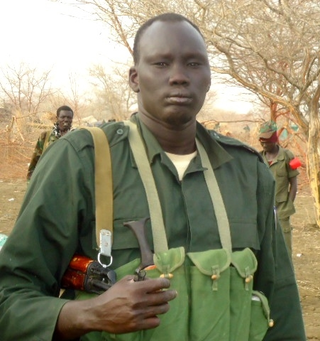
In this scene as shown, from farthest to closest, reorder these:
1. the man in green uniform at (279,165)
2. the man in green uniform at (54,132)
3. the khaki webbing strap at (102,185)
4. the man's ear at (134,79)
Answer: the man in green uniform at (54,132) → the man in green uniform at (279,165) → the man's ear at (134,79) → the khaki webbing strap at (102,185)

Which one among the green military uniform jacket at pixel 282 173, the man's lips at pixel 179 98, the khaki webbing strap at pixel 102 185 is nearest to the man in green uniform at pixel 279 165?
the green military uniform jacket at pixel 282 173

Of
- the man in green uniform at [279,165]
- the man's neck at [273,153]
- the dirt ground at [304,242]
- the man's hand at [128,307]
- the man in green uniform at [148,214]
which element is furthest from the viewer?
the man's neck at [273,153]

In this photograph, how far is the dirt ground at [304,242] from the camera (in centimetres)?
548

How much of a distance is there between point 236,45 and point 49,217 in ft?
24.8

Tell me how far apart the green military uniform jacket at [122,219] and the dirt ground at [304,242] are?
3.22 meters

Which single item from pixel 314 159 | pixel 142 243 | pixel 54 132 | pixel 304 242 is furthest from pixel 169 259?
pixel 314 159

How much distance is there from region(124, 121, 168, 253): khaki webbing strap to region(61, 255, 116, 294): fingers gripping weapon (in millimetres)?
144

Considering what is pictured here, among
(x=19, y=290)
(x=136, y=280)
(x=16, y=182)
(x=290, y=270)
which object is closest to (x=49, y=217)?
Answer: (x=19, y=290)

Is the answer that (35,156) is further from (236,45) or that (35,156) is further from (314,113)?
(314,113)

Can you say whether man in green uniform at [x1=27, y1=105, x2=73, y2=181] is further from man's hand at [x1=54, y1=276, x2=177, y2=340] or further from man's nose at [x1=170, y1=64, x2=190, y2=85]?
man's hand at [x1=54, y1=276, x2=177, y2=340]

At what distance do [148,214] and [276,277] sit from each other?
0.52m

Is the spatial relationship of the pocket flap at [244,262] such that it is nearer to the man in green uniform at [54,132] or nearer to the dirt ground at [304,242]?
the dirt ground at [304,242]

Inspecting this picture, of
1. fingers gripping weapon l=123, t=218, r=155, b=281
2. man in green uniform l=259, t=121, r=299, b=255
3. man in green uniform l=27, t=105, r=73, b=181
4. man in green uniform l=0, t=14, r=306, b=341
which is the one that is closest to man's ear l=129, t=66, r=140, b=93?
man in green uniform l=0, t=14, r=306, b=341

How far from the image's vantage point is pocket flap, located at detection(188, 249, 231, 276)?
1575 millimetres
